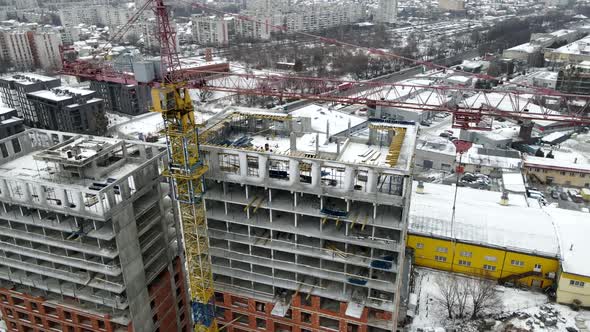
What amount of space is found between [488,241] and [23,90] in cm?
7968

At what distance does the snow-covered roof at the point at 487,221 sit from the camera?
35.8 metres

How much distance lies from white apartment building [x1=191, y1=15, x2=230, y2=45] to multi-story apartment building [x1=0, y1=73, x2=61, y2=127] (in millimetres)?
86907

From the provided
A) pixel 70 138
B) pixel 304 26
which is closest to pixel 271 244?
pixel 70 138

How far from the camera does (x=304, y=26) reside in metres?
190

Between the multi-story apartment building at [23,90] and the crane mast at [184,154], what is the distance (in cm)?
6687

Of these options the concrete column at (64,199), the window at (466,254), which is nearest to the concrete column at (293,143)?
the concrete column at (64,199)

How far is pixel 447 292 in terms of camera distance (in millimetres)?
34438

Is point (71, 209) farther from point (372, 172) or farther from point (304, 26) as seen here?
point (304, 26)

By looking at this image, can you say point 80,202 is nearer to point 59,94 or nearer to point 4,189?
point 4,189

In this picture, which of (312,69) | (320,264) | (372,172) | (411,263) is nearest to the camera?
(372,172)

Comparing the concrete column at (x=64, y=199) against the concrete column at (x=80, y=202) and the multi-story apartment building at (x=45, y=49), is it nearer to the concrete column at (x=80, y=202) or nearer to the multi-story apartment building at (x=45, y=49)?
the concrete column at (x=80, y=202)

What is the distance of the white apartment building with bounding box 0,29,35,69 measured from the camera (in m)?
123

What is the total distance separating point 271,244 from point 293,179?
426 cm

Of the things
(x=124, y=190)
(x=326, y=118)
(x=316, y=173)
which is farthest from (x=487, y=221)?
(x=326, y=118)
